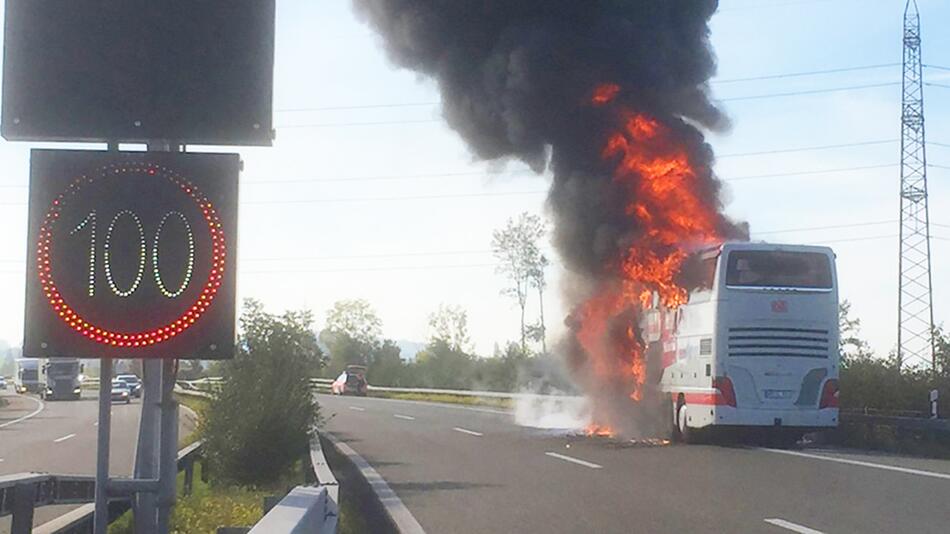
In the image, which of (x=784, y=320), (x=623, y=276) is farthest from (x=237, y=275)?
(x=623, y=276)

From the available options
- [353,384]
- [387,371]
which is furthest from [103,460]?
[387,371]

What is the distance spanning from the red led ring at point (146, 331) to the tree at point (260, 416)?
11316 mm

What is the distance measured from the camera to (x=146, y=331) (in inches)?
167

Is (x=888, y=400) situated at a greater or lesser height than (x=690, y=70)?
lesser

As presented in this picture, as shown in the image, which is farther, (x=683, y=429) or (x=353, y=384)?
(x=353, y=384)

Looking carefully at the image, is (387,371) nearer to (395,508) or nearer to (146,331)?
(395,508)

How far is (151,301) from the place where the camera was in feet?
13.9

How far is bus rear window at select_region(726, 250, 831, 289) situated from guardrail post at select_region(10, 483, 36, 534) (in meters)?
15.1

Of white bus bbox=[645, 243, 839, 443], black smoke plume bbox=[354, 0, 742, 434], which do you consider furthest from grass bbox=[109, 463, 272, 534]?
black smoke plume bbox=[354, 0, 742, 434]

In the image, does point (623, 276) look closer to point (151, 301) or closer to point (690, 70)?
point (690, 70)

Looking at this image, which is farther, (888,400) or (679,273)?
(888,400)

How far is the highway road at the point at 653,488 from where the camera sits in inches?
430

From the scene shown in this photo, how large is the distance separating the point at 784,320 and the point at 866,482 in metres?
7.06

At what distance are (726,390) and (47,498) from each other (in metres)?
14.2
